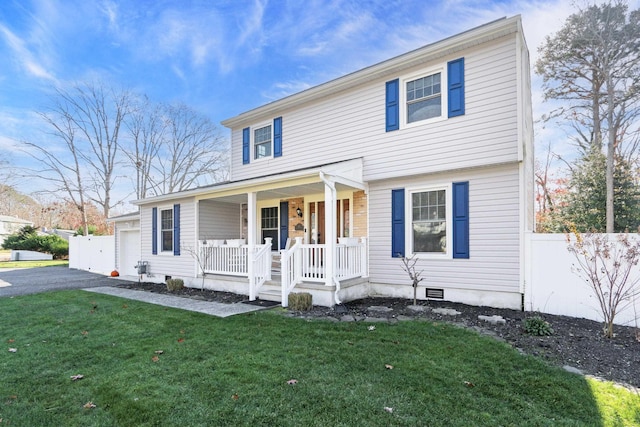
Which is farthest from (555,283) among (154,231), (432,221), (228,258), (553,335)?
(154,231)

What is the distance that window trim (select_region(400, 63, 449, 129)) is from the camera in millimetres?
7520

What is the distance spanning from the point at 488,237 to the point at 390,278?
2.46 metres

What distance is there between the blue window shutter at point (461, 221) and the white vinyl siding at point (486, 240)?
3.6 inches

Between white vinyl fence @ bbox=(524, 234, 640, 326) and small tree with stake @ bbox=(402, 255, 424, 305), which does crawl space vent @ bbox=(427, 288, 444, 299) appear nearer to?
small tree with stake @ bbox=(402, 255, 424, 305)

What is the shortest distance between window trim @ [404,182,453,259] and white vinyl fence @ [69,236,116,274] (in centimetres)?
1421

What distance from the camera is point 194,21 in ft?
44.0

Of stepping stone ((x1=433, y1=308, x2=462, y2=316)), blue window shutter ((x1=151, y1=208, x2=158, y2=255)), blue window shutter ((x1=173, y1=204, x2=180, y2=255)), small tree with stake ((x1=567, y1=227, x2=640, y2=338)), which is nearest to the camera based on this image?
small tree with stake ((x1=567, y1=227, x2=640, y2=338))

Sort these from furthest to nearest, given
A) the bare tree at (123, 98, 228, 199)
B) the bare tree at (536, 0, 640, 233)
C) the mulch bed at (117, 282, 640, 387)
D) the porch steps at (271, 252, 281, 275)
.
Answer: the bare tree at (123, 98, 228, 199) < the bare tree at (536, 0, 640, 233) < the porch steps at (271, 252, 281, 275) < the mulch bed at (117, 282, 640, 387)

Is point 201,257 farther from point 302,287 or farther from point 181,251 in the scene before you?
point 302,287

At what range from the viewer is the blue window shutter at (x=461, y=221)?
7230 mm

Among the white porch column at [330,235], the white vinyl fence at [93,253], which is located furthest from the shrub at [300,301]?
the white vinyl fence at [93,253]

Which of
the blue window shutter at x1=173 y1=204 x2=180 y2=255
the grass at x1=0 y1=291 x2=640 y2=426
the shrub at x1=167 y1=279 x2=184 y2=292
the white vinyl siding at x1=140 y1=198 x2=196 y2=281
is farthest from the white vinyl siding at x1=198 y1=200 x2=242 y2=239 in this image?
the grass at x1=0 y1=291 x2=640 y2=426

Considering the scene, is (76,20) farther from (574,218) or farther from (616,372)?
(574,218)

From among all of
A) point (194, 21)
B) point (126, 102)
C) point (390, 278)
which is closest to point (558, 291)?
point (390, 278)
